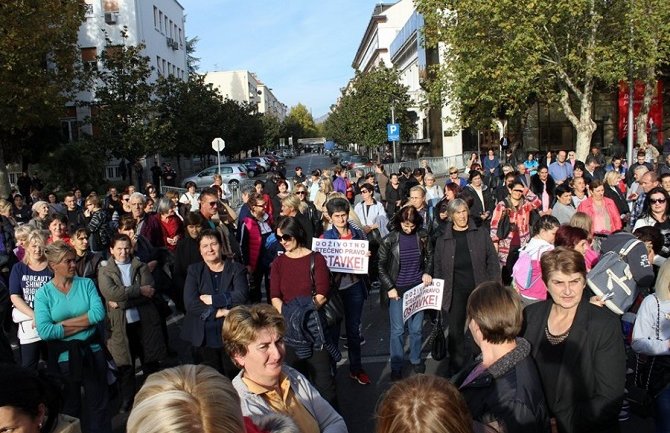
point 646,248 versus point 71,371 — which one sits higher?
point 646,248

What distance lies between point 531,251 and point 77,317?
13.0 feet

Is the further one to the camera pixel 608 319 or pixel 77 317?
pixel 77 317

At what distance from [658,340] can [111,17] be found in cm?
4837

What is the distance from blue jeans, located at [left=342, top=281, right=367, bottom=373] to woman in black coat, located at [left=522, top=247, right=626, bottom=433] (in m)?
3.16

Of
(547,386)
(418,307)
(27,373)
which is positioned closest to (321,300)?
(418,307)

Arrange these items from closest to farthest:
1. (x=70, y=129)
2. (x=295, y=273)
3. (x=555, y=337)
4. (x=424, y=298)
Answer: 1. (x=555, y=337)
2. (x=295, y=273)
3. (x=424, y=298)
4. (x=70, y=129)

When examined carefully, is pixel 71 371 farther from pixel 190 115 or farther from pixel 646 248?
pixel 190 115

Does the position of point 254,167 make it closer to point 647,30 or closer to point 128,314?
point 647,30

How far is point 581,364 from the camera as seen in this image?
3141mm

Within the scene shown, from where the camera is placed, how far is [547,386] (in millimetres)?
3217

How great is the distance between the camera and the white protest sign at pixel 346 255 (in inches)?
250

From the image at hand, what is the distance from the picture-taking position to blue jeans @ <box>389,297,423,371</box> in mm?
6152

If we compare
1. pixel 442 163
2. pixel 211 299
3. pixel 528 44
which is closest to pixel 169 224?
pixel 211 299

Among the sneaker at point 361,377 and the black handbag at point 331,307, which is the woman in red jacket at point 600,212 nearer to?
the sneaker at point 361,377
